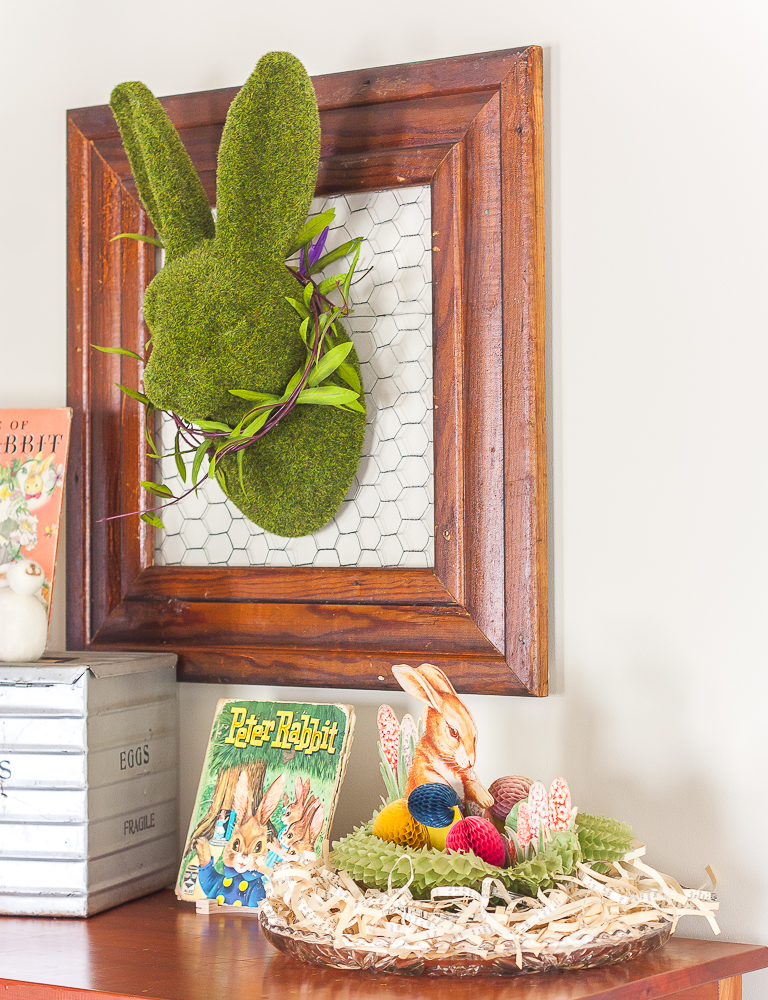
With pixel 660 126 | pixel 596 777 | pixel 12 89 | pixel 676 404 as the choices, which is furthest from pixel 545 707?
pixel 12 89

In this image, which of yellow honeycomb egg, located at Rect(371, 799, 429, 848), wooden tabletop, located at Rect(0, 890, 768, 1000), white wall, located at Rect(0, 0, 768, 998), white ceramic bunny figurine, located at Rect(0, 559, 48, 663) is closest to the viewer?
wooden tabletop, located at Rect(0, 890, 768, 1000)

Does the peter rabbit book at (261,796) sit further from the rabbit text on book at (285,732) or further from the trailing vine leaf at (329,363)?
the trailing vine leaf at (329,363)

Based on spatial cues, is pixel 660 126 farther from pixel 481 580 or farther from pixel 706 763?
pixel 706 763

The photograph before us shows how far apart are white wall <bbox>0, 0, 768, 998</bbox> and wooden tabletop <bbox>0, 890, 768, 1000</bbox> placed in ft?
0.44

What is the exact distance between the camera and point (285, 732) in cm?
104

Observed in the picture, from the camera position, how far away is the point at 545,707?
101 cm

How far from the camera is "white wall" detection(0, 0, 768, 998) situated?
943 mm

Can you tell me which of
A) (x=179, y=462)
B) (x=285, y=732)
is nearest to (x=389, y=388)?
(x=179, y=462)

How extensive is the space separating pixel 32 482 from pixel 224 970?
0.59m

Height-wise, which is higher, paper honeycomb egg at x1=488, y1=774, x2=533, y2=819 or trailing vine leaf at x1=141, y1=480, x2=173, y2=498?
trailing vine leaf at x1=141, y1=480, x2=173, y2=498

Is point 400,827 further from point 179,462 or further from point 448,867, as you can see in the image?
point 179,462

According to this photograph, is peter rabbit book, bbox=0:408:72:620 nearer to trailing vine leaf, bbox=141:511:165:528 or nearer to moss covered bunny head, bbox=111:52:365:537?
trailing vine leaf, bbox=141:511:165:528

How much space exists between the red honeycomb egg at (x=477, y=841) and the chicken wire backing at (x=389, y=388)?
1.01 feet

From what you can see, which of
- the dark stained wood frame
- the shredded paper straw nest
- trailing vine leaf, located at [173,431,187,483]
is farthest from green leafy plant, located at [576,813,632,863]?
trailing vine leaf, located at [173,431,187,483]
